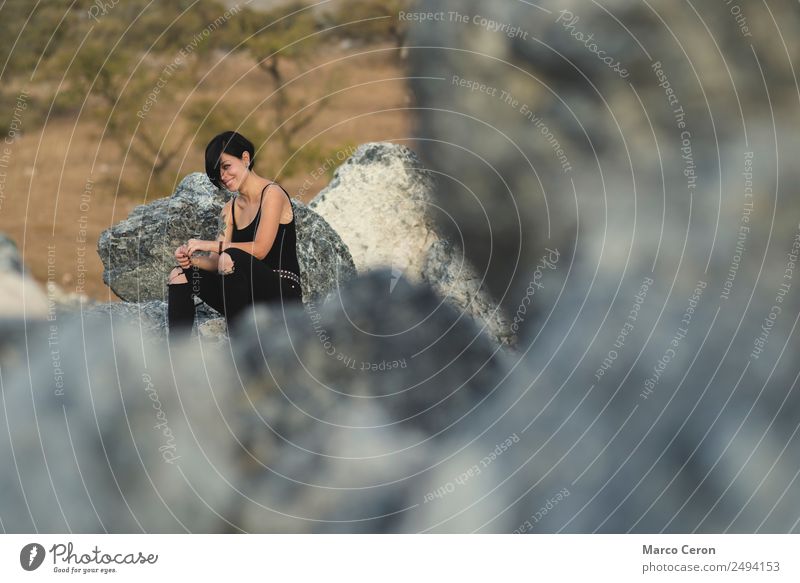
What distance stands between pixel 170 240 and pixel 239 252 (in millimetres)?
226

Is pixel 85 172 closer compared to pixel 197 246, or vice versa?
pixel 197 246

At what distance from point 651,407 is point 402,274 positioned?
1.43 feet

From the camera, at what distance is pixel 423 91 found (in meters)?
1.60

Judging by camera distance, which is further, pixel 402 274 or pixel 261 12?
pixel 261 12

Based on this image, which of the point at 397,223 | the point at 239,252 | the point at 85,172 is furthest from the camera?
the point at 85,172

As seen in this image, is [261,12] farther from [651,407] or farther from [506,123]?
[651,407]

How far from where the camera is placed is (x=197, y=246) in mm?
1404

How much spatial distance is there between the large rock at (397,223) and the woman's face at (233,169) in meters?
0.27

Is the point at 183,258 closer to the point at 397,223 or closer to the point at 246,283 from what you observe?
the point at 246,283

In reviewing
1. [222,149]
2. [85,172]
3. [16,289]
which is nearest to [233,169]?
[222,149]

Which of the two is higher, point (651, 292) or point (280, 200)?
point (280, 200)

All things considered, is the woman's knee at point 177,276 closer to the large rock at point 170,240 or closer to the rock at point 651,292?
the large rock at point 170,240
